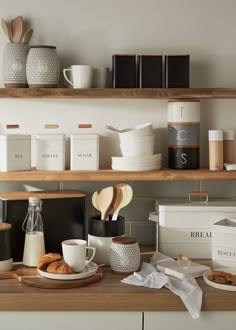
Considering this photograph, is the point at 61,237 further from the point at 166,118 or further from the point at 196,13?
the point at 196,13

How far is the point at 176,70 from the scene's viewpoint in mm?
2600

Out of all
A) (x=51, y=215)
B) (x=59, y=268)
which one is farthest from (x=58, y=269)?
(x=51, y=215)

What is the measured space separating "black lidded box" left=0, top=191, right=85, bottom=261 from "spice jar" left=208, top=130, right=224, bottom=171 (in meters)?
0.61

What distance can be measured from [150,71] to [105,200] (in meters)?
0.61

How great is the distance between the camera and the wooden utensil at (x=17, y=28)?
2684mm

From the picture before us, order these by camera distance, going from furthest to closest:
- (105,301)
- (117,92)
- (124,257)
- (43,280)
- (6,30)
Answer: (6,30) → (117,92) → (124,257) → (43,280) → (105,301)

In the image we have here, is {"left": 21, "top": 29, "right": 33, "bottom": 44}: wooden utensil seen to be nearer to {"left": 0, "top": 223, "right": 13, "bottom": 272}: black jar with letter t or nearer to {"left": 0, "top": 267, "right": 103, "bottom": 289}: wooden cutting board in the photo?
{"left": 0, "top": 223, "right": 13, "bottom": 272}: black jar with letter t

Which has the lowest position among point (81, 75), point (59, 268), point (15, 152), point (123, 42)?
point (59, 268)

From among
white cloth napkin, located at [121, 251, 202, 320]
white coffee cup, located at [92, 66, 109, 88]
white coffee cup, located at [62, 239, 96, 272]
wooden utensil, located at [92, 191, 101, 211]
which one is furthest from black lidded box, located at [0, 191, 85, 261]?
white coffee cup, located at [92, 66, 109, 88]

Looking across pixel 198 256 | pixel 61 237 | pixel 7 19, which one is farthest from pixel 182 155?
pixel 7 19

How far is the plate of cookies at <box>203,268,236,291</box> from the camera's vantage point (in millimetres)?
2197

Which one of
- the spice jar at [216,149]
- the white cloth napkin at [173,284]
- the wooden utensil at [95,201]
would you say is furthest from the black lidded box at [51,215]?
the spice jar at [216,149]

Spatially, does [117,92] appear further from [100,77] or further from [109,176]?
[109,176]

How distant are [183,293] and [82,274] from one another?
40 cm
